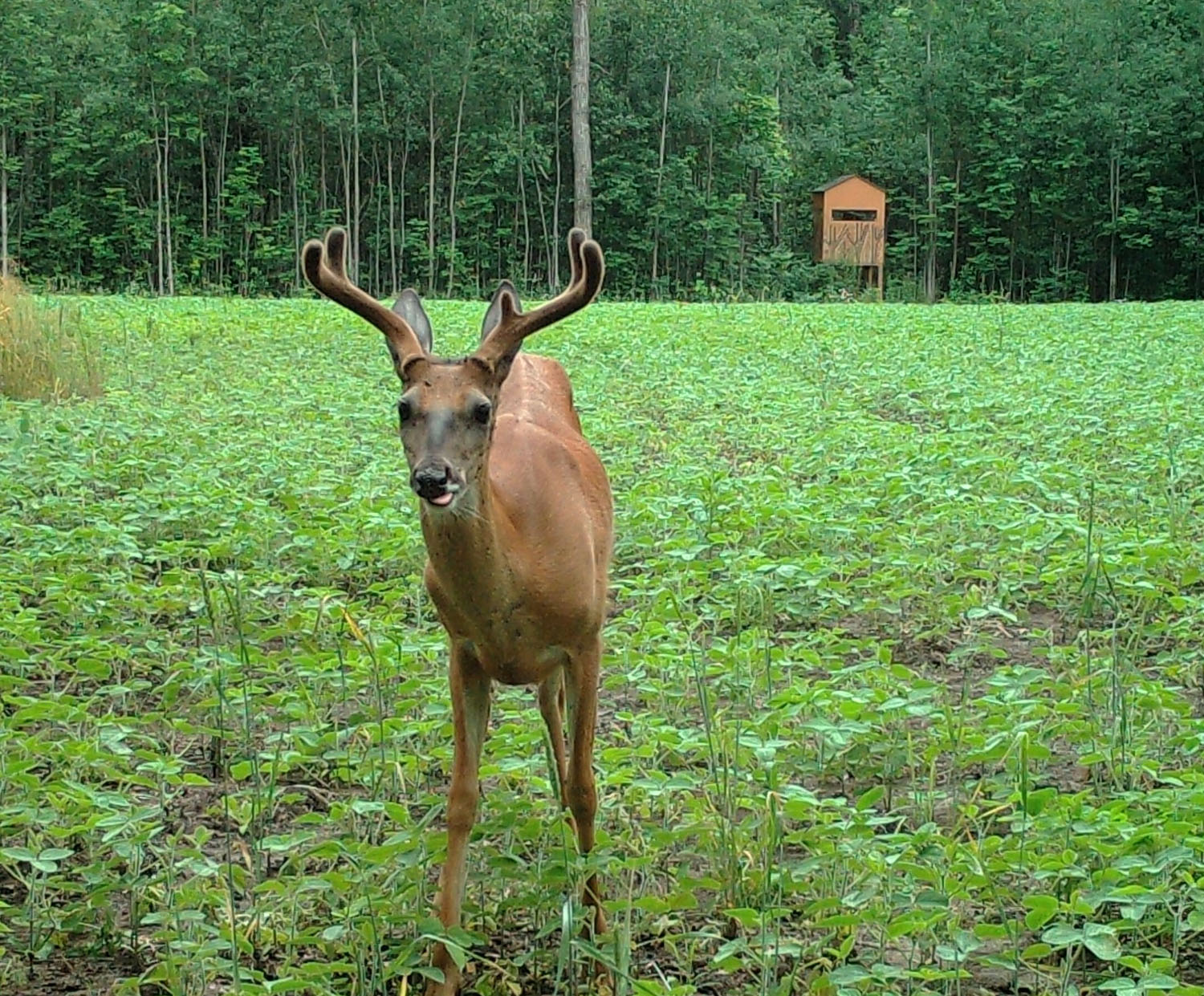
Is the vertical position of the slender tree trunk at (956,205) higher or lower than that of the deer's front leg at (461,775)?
higher

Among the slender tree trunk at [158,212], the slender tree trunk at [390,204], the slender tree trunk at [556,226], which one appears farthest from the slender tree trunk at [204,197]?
the slender tree trunk at [556,226]

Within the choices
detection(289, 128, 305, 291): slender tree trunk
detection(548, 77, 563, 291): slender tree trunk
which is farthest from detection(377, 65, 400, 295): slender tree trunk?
detection(548, 77, 563, 291): slender tree trunk

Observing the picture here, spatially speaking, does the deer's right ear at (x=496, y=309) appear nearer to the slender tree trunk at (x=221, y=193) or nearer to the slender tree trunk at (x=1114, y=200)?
the slender tree trunk at (x=221, y=193)

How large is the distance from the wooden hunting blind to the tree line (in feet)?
2.40

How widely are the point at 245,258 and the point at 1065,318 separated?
19735mm

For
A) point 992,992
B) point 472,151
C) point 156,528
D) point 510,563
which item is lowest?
point 992,992

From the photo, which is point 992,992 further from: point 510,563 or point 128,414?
point 128,414

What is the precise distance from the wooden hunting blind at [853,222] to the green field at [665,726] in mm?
24518

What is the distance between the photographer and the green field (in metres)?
2.64

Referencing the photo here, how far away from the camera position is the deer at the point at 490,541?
107 inches

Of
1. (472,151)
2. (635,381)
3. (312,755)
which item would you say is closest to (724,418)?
(635,381)

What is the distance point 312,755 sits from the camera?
3.51 meters

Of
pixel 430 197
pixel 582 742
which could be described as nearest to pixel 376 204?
pixel 430 197

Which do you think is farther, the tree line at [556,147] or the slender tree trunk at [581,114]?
the tree line at [556,147]
